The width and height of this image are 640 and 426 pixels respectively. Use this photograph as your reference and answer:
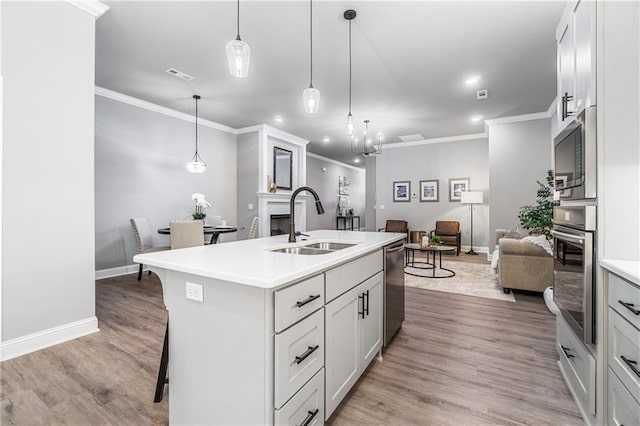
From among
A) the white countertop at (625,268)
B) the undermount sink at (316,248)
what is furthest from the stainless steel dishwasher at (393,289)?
the white countertop at (625,268)

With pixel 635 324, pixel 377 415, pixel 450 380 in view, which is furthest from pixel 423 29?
pixel 377 415

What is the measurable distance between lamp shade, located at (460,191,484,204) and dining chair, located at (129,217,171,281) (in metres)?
6.26

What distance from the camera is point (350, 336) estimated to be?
5.49ft

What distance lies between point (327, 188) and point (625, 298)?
9.04 metres

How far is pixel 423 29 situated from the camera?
2.89 meters

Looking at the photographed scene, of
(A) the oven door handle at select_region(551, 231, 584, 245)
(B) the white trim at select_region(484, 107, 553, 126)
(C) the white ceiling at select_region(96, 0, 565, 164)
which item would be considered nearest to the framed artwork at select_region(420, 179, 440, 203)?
(B) the white trim at select_region(484, 107, 553, 126)

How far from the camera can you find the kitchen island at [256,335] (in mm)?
1128

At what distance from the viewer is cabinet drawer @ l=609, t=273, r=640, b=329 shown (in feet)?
3.74

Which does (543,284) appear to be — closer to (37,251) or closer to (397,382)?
(397,382)

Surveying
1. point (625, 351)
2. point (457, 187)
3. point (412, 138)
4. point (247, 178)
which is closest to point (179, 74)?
point (247, 178)

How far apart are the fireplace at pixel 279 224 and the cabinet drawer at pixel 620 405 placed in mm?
6102

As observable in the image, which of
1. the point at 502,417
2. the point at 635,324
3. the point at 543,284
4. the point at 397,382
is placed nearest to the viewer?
the point at 635,324

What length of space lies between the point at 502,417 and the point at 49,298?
3272 millimetres

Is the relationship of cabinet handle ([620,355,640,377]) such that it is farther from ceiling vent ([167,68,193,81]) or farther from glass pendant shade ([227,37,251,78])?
ceiling vent ([167,68,193,81])
